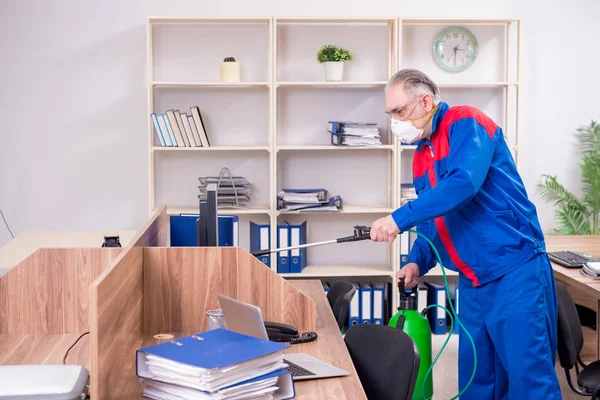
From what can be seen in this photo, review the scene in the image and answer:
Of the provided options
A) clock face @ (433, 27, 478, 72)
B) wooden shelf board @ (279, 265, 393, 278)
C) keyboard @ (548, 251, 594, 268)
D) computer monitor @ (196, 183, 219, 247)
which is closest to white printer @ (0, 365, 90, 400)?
computer monitor @ (196, 183, 219, 247)

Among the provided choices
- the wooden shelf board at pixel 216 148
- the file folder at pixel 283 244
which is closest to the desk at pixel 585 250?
the file folder at pixel 283 244

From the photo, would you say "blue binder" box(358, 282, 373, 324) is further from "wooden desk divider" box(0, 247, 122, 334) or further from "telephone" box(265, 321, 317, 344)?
"wooden desk divider" box(0, 247, 122, 334)

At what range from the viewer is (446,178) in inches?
99.2

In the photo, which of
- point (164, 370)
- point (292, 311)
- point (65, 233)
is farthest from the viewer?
point (65, 233)

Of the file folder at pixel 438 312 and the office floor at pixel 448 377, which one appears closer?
the office floor at pixel 448 377

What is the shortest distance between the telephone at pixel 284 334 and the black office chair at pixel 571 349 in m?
1.01

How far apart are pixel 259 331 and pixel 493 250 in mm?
1024

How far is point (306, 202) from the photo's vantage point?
4.77 metres

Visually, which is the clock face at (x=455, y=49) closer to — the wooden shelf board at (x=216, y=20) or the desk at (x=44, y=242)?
the wooden shelf board at (x=216, y=20)

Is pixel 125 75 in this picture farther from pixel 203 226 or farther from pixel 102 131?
pixel 203 226

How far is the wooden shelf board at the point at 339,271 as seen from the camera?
189 inches

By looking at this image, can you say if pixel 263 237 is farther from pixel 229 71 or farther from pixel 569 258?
pixel 569 258

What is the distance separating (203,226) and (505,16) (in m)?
3.24

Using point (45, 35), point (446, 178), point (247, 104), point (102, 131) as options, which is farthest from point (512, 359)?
point (45, 35)
